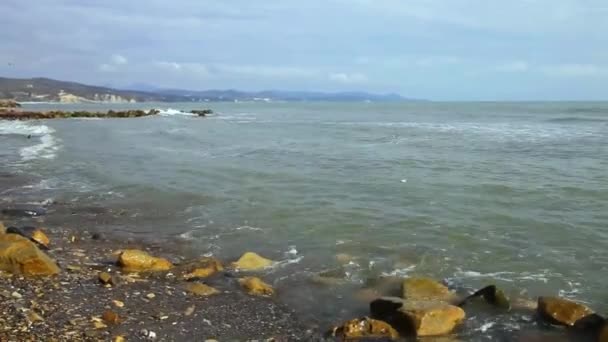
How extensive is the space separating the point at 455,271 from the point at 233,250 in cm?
479

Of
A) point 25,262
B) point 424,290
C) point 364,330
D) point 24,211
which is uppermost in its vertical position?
point 25,262

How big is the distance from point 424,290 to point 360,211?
655 centimetres

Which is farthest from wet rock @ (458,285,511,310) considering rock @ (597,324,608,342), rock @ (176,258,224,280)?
rock @ (176,258,224,280)

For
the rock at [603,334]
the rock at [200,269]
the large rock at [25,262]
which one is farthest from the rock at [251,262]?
the rock at [603,334]

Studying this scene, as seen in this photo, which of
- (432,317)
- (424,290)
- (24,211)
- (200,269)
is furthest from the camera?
(24,211)

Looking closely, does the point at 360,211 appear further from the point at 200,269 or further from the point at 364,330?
the point at 364,330

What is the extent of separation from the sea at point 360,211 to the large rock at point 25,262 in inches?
123

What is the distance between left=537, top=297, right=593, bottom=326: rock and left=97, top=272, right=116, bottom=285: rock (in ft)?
23.2

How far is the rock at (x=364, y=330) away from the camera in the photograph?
316 inches

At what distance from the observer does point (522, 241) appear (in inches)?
511

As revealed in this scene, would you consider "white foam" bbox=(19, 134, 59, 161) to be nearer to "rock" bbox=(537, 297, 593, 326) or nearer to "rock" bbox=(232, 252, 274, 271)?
"rock" bbox=(232, 252, 274, 271)

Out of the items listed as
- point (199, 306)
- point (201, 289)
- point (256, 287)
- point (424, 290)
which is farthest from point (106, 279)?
point (424, 290)

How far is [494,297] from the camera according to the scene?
369 inches

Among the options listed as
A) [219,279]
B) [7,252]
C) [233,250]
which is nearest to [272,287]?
[219,279]
